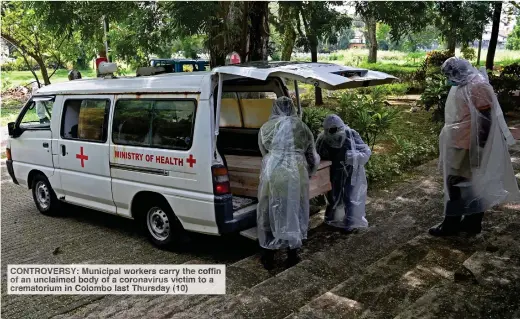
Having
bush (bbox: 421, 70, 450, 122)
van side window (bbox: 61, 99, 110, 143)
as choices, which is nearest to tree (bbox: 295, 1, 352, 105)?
bush (bbox: 421, 70, 450, 122)

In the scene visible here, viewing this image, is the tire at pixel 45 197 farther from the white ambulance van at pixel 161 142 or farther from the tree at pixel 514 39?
the tree at pixel 514 39

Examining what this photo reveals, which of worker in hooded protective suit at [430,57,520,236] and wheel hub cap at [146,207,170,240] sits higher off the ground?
worker in hooded protective suit at [430,57,520,236]

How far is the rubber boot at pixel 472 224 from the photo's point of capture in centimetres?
469

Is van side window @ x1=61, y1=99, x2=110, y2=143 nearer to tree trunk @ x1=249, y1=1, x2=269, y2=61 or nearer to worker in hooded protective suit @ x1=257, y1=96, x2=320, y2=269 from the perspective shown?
worker in hooded protective suit @ x1=257, y1=96, x2=320, y2=269

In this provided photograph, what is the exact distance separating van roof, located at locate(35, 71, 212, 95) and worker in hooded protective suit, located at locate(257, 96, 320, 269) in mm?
857

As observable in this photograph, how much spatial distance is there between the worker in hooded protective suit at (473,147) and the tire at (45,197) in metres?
5.04

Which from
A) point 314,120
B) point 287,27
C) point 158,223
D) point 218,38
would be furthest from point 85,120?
point 287,27

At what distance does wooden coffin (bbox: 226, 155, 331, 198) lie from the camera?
4879mm

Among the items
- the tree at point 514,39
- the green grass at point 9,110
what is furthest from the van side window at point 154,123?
the tree at point 514,39

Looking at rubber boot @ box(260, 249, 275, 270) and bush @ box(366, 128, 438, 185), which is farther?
bush @ box(366, 128, 438, 185)

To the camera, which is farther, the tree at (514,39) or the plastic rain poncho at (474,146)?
the tree at (514,39)

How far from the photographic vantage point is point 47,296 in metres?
4.12

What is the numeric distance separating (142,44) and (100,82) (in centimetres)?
467

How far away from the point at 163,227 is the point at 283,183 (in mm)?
1606
